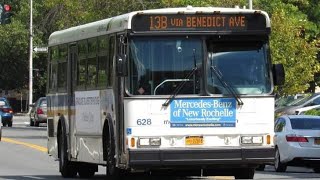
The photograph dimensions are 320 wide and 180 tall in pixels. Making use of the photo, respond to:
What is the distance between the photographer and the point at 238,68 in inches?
637

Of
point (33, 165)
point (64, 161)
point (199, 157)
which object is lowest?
point (33, 165)

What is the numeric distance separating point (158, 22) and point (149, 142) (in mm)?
1917

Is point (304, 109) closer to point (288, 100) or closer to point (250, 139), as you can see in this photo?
point (288, 100)

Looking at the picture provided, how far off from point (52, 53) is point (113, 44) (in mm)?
5466

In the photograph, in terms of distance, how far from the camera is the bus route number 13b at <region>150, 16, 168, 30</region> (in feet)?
52.8

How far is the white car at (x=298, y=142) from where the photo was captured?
23.3 meters

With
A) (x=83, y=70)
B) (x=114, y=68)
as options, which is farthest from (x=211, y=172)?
(x=83, y=70)

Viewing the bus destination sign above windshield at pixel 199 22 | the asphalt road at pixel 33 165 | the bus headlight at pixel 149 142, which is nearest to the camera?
the bus headlight at pixel 149 142

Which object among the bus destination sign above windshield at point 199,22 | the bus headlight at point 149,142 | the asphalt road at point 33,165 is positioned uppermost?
the bus destination sign above windshield at point 199,22

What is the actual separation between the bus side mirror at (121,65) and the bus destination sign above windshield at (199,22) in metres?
0.54

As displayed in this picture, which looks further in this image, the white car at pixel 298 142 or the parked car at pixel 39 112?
the parked car at pixel 39 112

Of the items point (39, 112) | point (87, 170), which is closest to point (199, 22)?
point (87, 170)

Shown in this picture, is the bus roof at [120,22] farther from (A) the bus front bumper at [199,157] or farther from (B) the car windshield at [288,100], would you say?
(B) the car windshield at [288,100]

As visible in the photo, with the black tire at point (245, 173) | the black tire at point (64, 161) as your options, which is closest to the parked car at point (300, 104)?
the black tire at point (64, 161)
